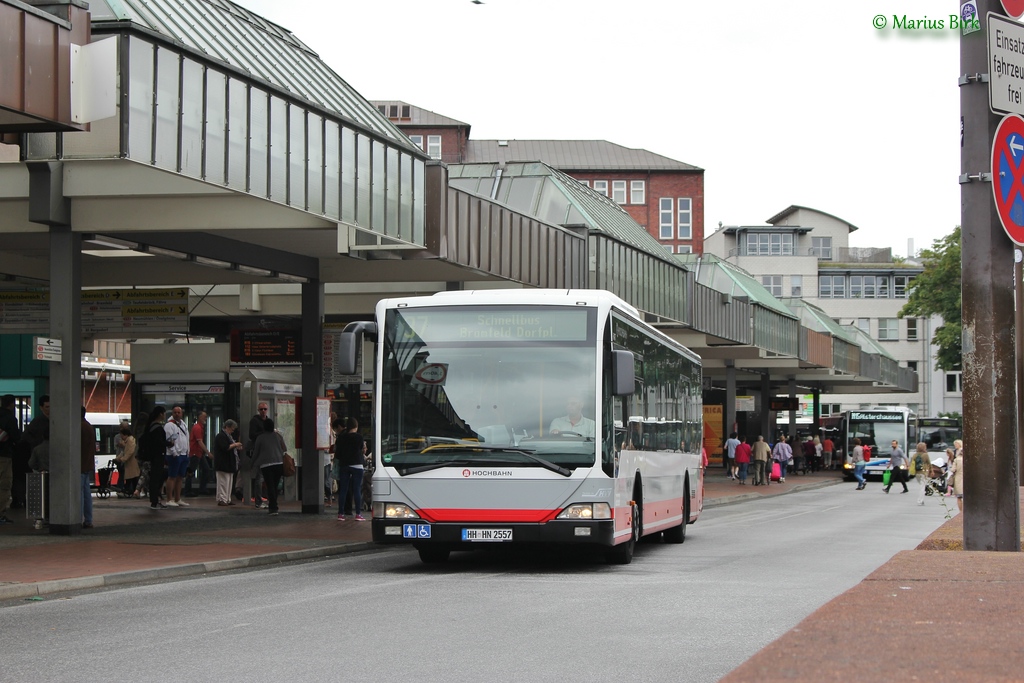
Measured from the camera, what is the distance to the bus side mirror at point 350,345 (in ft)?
50.3

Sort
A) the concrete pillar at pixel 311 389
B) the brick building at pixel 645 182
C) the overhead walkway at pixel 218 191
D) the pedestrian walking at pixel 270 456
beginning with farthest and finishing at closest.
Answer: the brick building at pixel 645 182, the concrete pillar at pixel 311 389, the pedestrian walking at pixel 270 456, the overhead walkway at pixel 218 191

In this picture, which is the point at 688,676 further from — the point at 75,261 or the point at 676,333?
the point at 676,333

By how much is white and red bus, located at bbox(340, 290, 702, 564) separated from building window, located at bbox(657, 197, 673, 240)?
100 m

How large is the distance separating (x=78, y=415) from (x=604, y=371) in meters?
8.13

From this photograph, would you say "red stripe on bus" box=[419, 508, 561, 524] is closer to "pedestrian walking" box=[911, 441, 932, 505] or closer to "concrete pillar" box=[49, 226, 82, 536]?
"concrete pillar" box=[49, 226, 82, 536]

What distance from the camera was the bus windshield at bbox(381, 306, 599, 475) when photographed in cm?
1585

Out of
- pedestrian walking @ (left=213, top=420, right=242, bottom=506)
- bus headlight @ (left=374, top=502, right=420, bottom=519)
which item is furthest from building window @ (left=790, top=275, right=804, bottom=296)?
bus headlight @ (left=374, top=502, right=420, bottom=519)

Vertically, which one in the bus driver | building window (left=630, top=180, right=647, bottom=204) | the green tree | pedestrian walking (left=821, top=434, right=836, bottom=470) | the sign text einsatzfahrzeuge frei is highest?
building window (left=630, top=180, right=647, bottom=204)

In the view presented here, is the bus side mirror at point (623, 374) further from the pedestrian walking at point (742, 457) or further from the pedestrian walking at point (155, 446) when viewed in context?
the pedestrian walking at point (742, 457)

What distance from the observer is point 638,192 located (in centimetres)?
11706

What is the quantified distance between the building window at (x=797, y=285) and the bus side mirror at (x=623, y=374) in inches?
4275

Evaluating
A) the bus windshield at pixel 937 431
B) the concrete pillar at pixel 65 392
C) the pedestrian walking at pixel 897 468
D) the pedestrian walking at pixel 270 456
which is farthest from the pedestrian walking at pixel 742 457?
the concrete pillar at pixel 65 392

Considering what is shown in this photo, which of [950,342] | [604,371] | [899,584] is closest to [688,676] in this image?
[899,584]

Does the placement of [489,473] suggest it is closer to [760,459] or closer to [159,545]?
[159,545]
